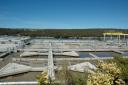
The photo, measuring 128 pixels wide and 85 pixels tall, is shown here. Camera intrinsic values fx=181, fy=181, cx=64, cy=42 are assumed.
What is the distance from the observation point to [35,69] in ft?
63.4

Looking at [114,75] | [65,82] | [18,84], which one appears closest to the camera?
[114,75]

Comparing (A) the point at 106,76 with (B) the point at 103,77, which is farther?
(A) the point at 106,76

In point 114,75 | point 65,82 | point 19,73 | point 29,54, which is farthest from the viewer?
point 29,54

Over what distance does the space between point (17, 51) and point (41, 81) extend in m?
26.3

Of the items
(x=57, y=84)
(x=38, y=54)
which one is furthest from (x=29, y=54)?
(x=57, y=84)

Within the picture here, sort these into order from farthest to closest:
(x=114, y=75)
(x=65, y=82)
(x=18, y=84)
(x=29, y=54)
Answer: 1. (x=29, y=54)
2. (x=18, y=84)
3. (x=65, y=82)
4. (x=114, y=75)

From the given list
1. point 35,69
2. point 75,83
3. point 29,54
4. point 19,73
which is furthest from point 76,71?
point 29,54

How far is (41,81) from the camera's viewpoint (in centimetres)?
947

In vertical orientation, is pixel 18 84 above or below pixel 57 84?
below

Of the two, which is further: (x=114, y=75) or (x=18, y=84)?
(x=18, y=84)

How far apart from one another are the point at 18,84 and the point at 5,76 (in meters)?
3.97

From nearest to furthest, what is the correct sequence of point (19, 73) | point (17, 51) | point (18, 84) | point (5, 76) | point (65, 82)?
point (65, 82), point (18, 84), point (5, 76), point (19, 73), point (17, 51)

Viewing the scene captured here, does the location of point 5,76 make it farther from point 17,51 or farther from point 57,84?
point 17,51

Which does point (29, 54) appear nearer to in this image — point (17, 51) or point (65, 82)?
point (17, 51)
